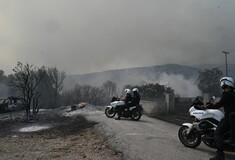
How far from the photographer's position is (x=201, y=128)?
8.70 meters

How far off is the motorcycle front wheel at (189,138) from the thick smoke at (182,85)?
188 ft

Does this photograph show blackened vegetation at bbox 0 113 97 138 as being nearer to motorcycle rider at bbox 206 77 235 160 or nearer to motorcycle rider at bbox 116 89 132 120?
motorcycle rider at bbox 116 89 132 120

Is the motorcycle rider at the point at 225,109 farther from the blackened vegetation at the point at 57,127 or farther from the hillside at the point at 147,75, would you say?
the hillside at the point at 147,75

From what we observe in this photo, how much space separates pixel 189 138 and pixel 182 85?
63.2 metres

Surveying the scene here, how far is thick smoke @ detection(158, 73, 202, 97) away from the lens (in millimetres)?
68125

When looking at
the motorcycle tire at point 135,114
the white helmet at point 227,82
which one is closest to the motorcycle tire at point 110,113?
the motorcycle tire at point 135,114

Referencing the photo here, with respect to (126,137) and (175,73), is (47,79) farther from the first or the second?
(126,137)

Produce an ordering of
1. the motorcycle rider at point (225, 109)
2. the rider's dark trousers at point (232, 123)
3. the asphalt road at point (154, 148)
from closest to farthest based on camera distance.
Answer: the rider's dark trousers at point (232, 123), the motorcycle rider at point (225, 109), the asphalt road at point (154, 148)

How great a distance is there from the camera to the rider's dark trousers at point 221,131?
7.65 metres

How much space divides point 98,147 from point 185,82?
64663 mm

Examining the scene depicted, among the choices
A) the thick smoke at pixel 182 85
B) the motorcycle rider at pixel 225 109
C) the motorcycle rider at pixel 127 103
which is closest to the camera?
the motorcycle rider at pixel 225 109

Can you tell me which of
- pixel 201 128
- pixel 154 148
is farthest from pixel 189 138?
pixel 154 148

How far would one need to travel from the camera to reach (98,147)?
382 inches

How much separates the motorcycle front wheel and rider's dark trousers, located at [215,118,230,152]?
119 cm
